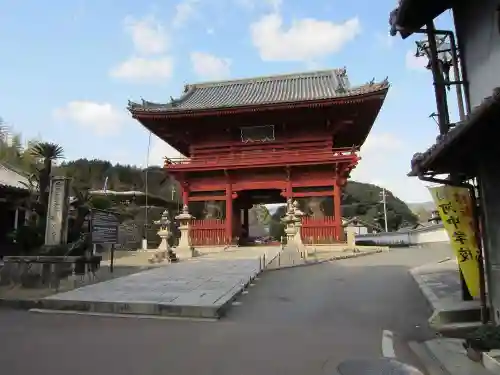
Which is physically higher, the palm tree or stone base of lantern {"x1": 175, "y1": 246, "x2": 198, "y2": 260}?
the palm tree

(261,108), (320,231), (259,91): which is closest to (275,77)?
(259,91)

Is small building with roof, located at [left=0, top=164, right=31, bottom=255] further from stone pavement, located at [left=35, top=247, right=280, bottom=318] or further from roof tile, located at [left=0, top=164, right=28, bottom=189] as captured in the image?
stone pavement, located at [left=35, top=247, right=280, bottom=318]

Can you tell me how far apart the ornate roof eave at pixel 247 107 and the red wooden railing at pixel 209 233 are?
735cm

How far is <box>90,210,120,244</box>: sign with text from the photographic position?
12672 mm

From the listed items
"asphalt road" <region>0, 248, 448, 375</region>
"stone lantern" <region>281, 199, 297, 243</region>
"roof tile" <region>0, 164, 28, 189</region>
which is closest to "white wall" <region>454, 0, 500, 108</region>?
"asphalt road" <region>0, 248, 448, 375</region>

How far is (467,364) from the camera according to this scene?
514 cm

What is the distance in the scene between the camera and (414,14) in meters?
8.26

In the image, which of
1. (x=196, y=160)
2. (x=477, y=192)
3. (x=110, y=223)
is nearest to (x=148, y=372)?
(x=477, y=192)

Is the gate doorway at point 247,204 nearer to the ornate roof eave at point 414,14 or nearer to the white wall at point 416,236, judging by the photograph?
the white wall at point 416,236

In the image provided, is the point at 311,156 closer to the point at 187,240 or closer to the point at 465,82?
the point at 187,240

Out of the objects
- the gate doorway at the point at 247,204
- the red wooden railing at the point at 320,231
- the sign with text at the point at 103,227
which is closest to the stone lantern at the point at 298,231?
the red wooden railing at the point at 320,231

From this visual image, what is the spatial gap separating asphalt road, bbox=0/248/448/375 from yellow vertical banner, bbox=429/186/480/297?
48.8 inches

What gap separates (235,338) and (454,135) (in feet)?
14.5

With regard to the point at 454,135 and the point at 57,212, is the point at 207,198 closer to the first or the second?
the point at 57,212
